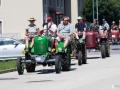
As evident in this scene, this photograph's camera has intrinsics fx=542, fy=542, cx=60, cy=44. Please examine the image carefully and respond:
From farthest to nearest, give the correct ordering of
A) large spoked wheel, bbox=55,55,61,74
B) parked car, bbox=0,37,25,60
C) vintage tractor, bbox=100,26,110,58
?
parked car, bbox=0,37,25,60
vintage tractor, bbox=100,26,110,58
large spoked wheel, bbox=55,55,61,74

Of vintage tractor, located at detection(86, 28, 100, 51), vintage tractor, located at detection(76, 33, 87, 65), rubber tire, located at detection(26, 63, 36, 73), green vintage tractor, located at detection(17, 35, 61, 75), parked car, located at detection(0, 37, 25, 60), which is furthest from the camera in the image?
parked car, located at detection(0, 37, 25, 60)

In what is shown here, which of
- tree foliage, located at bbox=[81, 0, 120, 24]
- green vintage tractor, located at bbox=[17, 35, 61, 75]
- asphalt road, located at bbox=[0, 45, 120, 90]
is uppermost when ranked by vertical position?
tree foliage, located at bbox=[81, 0, 120, 24]

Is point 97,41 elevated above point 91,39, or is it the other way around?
point 91,39

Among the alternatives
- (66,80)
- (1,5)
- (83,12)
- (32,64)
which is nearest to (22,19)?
(1,5)

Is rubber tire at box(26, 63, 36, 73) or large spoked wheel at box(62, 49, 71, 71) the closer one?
large spoked wheel at box(62, 49, 71, 71)

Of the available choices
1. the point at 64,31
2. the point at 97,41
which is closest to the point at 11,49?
the point at 97,41

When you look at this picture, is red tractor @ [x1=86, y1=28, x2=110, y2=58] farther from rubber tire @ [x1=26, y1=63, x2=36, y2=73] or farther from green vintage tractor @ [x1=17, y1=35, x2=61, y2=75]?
green vintage tractor @ [x1=17, y1=35, x2=61, y2=75]

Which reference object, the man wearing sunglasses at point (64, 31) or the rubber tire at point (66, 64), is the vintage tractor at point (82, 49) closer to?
the man wearing sunglasses at point (64, 31)

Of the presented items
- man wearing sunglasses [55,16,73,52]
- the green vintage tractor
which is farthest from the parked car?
the green vintage tractor

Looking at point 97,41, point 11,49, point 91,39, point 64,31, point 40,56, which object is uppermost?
point 64,31

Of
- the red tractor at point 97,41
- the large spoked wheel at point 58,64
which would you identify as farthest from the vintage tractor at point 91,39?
the large spoked wheel at point 58,64

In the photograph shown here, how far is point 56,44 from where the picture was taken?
2033 cm

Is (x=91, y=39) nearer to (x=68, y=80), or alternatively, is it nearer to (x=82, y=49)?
(x=82, y=49)

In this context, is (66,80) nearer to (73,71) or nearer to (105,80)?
(105,80)
